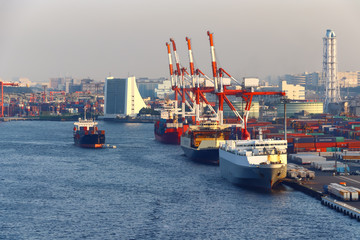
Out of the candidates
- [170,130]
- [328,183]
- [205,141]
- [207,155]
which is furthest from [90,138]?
[328,183]

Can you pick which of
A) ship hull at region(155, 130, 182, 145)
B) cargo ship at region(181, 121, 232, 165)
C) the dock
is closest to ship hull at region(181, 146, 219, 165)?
cargo ship at region(181, 121, 232, 165)

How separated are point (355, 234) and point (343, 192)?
8693 millimetres

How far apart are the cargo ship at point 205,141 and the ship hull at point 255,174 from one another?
1565 centimetres

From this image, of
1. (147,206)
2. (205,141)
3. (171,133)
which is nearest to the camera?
(147,206)

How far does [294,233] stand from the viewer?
45.6 metres

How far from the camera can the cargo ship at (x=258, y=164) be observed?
60.5 meters

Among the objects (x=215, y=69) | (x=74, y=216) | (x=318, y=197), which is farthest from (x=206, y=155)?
(x=74, y=216)

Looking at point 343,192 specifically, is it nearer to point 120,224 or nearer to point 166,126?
point 120,224

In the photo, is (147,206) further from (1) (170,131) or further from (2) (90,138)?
(1) (170,131)

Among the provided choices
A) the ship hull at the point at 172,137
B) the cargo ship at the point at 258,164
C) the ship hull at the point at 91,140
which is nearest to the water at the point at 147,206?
the cargo ship at the point at 258,164

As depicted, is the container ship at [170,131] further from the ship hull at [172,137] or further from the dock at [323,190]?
the dock at [323,190]

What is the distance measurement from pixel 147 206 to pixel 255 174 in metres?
12.1

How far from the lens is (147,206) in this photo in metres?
54.1

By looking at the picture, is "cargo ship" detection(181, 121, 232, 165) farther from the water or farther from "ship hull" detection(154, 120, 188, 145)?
"ship hull" detection(154, 120, 188, 145)
